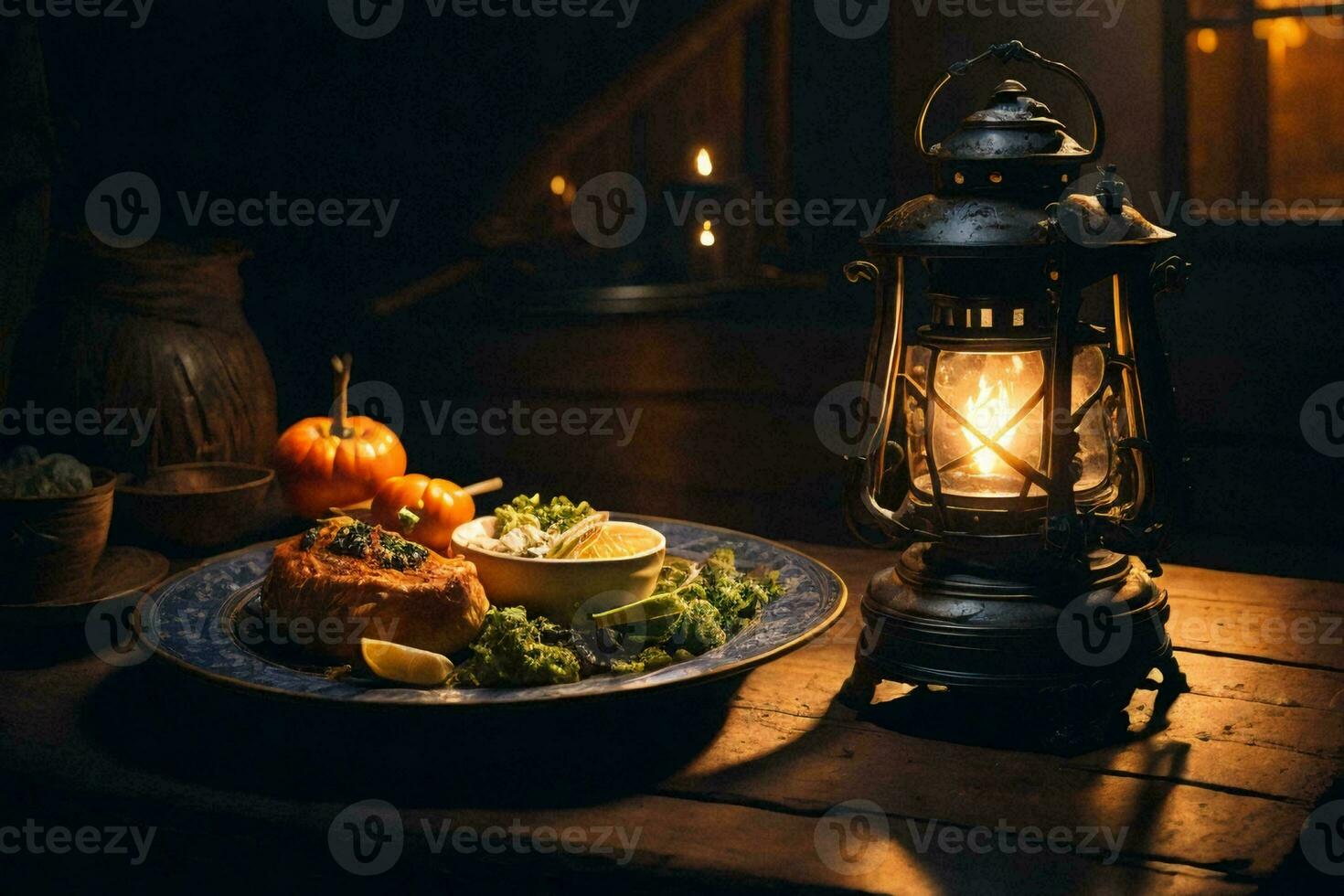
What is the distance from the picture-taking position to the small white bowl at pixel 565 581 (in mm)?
2178

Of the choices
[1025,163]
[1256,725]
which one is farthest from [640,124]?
[1256,725]

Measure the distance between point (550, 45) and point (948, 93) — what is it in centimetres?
155

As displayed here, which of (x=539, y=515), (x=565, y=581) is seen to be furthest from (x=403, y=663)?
(x=539, y=515)

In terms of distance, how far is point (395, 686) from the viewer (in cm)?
193

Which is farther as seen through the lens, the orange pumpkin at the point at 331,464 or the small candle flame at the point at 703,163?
the small candle flame at the point at 703,163

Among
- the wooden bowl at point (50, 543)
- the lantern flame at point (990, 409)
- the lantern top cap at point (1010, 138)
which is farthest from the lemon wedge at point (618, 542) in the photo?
the wooden bowl at point (50, 543)

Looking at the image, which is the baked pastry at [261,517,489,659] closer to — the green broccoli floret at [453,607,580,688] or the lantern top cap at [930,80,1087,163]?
the green broccoli floret at [453,607,580,688]

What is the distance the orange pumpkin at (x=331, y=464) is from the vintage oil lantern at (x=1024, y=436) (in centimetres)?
142

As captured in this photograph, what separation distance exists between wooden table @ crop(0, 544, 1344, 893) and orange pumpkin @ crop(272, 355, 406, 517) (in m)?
0.95

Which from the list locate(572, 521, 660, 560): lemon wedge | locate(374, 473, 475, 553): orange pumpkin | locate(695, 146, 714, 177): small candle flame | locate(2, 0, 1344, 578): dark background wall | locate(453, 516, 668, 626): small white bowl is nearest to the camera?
locate(453, 516, 668, 626): small white bowl

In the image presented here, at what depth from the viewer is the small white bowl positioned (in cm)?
218

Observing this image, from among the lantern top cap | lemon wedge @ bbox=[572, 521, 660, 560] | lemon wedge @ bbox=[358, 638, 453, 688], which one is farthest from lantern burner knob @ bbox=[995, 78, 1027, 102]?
lemon wedge @ bbox=[358, 638, 453, 688]

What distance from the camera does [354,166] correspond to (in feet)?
15.5

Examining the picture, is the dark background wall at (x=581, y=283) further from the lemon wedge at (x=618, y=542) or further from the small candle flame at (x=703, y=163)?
the lemon wedge at (x=618, y=542)
